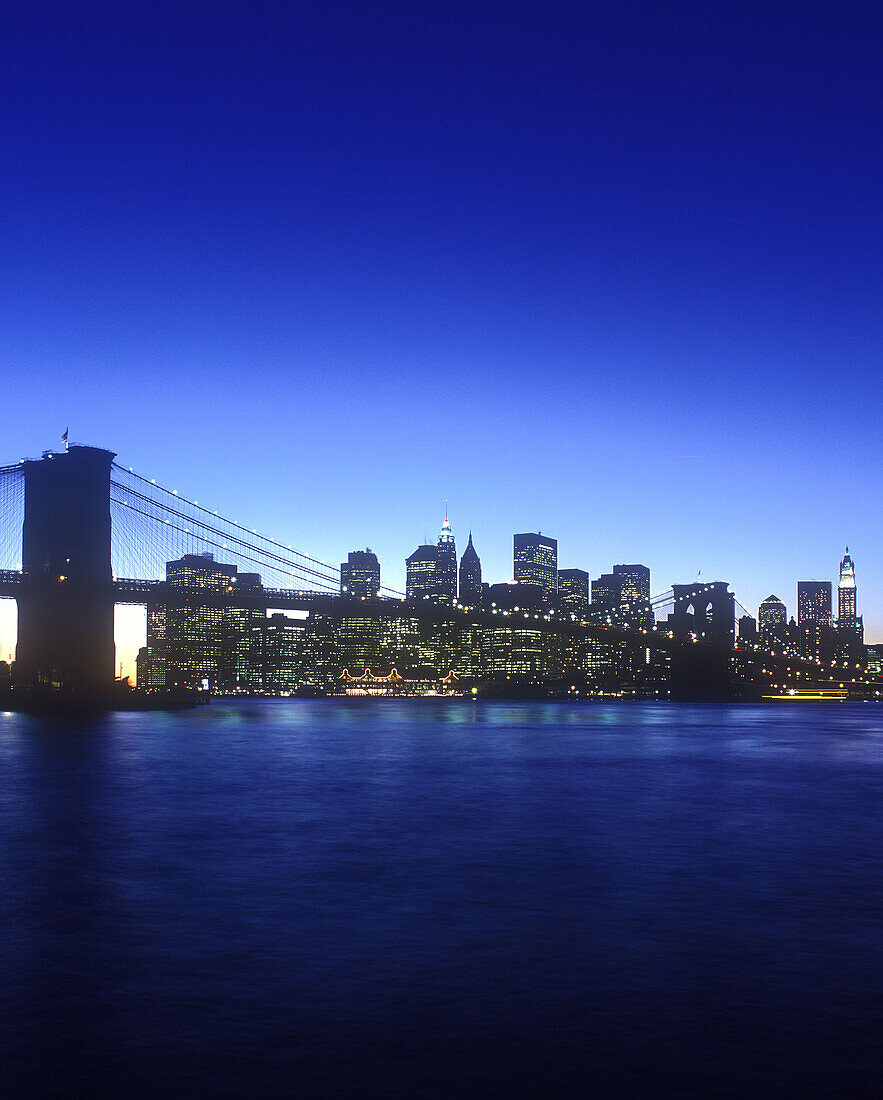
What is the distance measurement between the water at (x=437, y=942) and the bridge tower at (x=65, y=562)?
44.6 meters

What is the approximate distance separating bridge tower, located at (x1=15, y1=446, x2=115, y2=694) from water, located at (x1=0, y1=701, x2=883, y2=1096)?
4459cm

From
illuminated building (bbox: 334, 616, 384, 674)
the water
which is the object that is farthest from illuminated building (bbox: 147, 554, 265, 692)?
the water

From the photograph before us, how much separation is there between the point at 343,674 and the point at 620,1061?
631 feet

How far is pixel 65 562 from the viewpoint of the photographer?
241ft

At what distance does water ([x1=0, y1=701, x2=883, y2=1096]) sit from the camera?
328 inches

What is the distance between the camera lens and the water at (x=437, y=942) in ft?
27.3

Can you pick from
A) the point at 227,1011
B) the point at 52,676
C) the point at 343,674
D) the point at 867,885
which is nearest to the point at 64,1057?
the point at 227,1011

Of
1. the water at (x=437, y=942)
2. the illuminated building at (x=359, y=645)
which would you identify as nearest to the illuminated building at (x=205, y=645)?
the illuminated building at (x=359, y=645)

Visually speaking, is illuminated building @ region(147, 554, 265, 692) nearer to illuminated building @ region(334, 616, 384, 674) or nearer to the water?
illuminated building @ region(334, 616, 384, 674)

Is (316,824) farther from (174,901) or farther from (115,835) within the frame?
(174,901)

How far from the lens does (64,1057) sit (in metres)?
8.44

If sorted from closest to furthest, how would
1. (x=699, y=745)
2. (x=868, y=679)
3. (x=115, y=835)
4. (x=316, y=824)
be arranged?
(x=115, y=835)
(x=316, y=824)
(x=699, y=745)
(x=868, y=679)

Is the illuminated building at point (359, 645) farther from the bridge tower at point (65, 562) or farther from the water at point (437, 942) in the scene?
the water at point (437, 942)

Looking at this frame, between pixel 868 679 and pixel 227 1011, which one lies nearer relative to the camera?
pixel 227 1011
